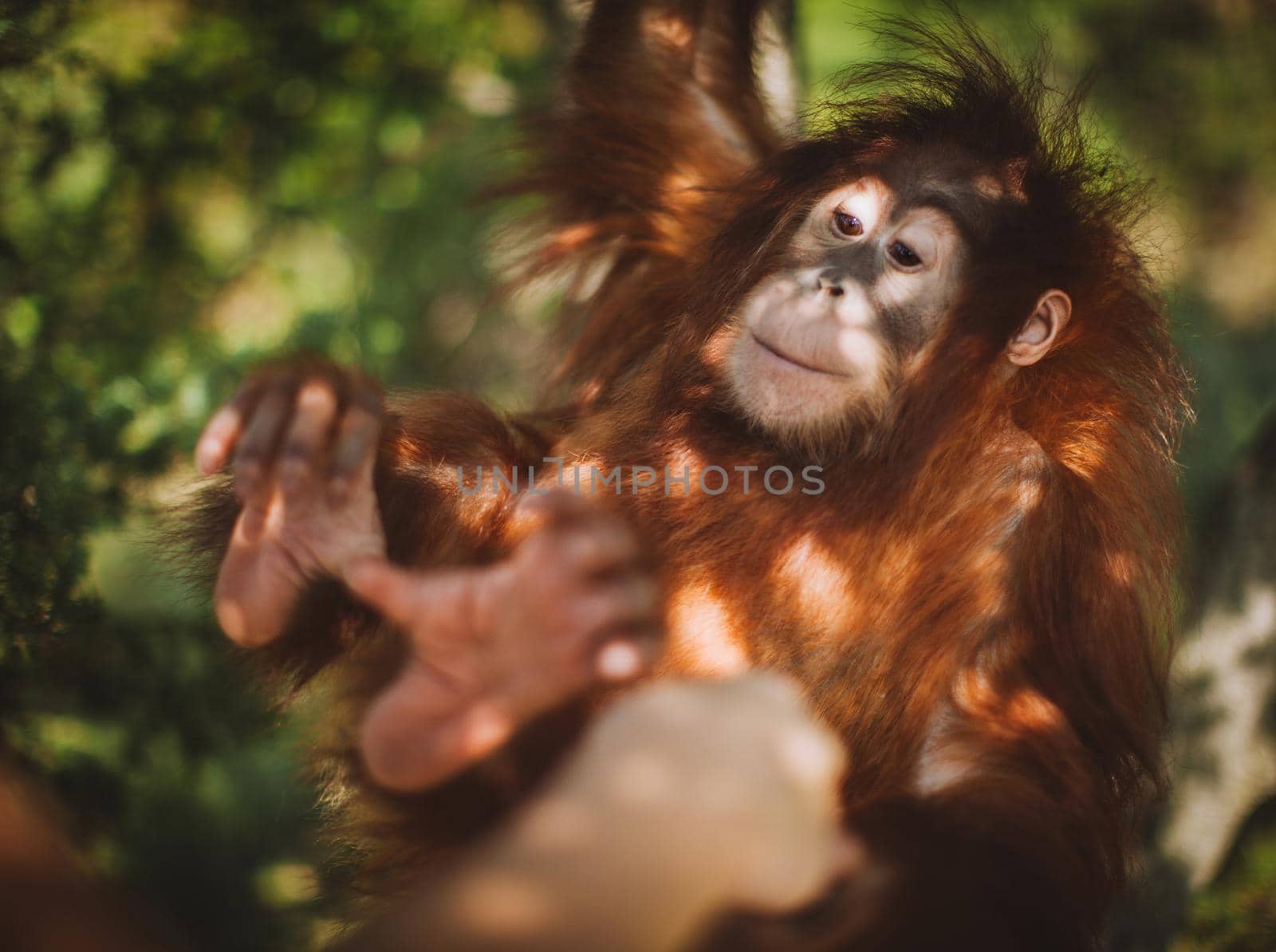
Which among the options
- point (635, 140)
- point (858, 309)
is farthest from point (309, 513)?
point (635, 140)

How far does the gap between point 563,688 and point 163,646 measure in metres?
2.67

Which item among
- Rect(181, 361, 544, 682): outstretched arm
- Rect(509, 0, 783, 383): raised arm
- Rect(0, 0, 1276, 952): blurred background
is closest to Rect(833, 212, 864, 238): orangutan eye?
Rect(509, 0, 783, 383): raised arm

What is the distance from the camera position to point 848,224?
284 cm

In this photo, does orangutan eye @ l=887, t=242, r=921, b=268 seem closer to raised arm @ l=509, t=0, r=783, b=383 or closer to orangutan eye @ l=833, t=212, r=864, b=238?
orangutan eye @ l=833, t=212, r=864, b=238

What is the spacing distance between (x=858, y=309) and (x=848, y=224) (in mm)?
323

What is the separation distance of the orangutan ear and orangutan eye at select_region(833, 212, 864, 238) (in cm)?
51

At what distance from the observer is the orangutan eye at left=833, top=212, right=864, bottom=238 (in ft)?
9.27

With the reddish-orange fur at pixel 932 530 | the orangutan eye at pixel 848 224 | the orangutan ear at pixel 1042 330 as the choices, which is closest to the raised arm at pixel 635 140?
the reddish-orange fur at pixel 932 530

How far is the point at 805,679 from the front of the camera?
2.64 meters

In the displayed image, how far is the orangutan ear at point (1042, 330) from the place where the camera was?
2.74m

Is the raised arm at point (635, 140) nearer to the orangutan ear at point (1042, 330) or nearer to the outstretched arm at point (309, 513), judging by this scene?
the outstretched arm at point (309, 513)

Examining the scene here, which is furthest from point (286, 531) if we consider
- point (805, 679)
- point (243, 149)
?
point (243, 149)

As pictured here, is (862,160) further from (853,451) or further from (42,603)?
(42,603)

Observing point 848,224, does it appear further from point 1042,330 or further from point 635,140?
point 635,140
